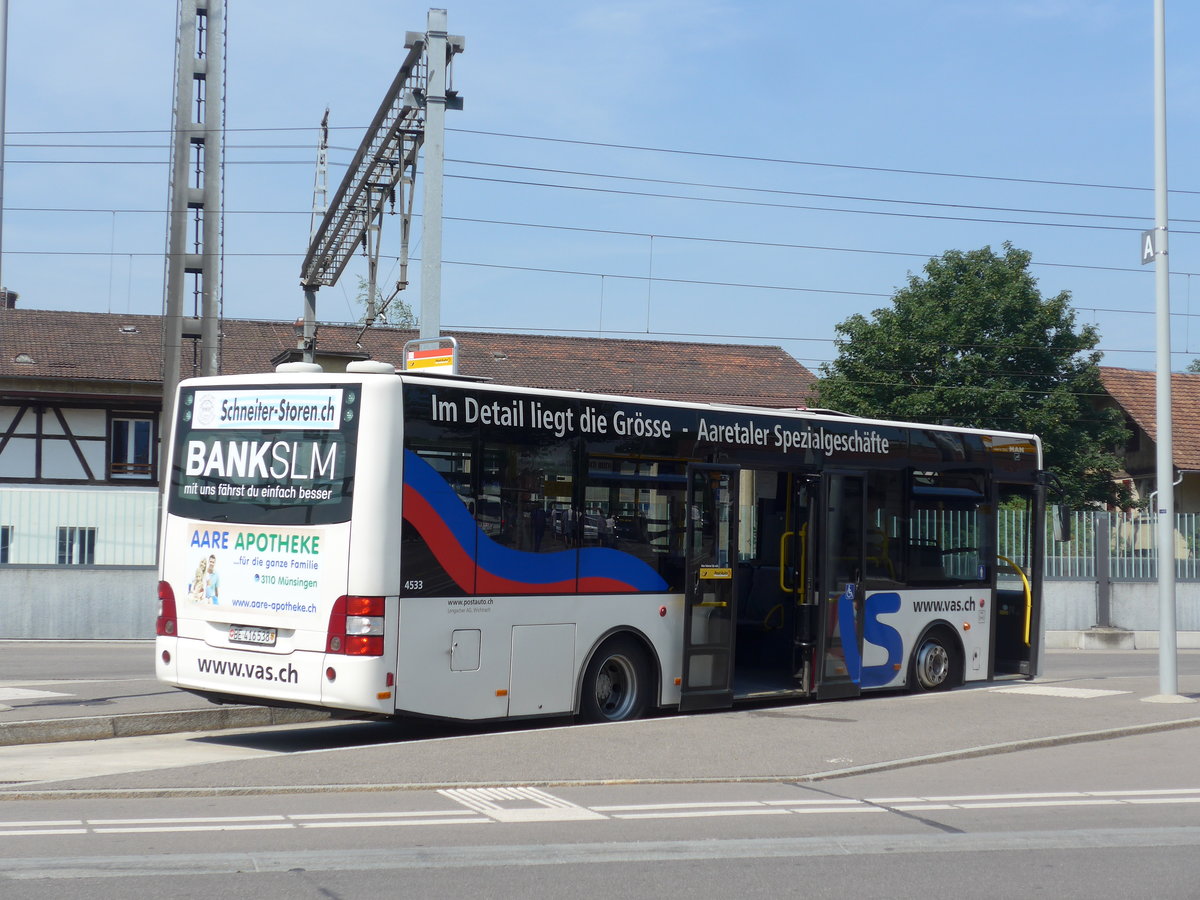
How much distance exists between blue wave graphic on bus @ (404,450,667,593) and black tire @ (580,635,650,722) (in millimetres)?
545

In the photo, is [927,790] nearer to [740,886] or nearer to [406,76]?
[740,886]

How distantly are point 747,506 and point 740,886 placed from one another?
744 cm

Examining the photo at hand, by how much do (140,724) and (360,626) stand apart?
2601 millimetres

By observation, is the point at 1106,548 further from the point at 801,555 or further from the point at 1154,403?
the point at 1154,403

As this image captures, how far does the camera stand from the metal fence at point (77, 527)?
23125 mm

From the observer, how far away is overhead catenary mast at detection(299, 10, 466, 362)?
16562 mm

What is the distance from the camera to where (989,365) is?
4116 centimetres

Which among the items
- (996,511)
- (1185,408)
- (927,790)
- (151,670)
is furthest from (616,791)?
(1185,408)

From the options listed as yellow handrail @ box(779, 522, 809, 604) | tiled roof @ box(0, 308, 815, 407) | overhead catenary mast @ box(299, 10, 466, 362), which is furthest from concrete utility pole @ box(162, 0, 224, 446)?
tiled roof @ box(0, 308, 815, 407)

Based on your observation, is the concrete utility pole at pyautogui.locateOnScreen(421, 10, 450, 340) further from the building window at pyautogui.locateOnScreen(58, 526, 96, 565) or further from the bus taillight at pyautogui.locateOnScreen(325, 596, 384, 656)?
the building window at pyautogui.locateOnScreen(58, 526, 96, 565)

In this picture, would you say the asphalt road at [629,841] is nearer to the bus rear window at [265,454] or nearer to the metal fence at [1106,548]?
the bus rear window at [265,454]

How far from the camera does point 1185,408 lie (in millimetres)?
48906

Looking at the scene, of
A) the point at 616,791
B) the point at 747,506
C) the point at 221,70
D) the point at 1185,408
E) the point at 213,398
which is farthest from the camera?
the point at 1185,408

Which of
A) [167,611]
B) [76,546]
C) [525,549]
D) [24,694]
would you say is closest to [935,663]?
[525,549]
